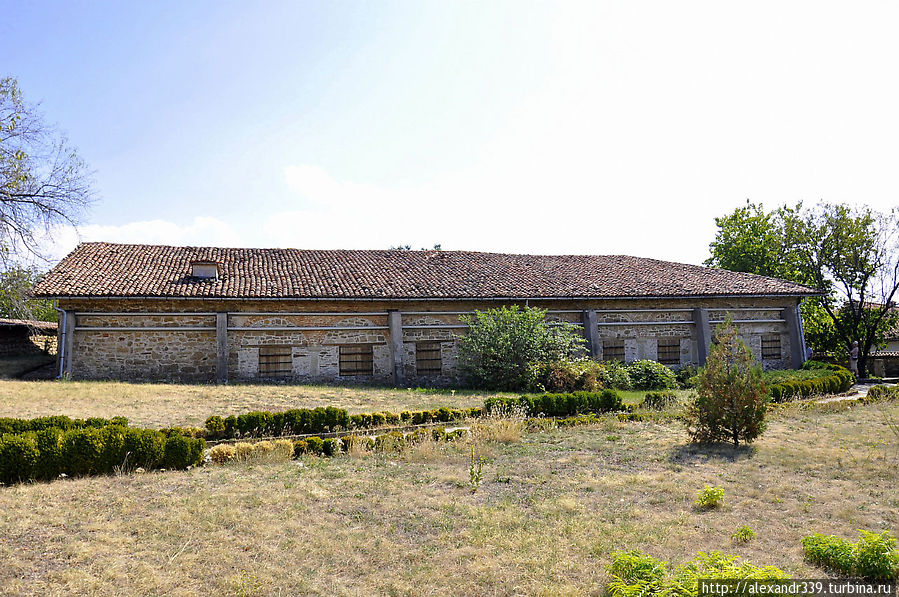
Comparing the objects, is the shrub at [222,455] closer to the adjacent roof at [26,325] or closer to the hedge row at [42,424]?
the hedge row at [42,424]

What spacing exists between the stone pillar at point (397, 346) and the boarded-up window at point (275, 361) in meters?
3.14

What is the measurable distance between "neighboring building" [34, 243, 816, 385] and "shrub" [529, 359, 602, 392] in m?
3.22

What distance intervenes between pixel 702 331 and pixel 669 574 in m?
18.2

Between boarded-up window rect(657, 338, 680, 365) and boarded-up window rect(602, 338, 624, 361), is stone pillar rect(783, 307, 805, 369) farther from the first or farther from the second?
boarded-up window rect(602, 338, 624, 361)

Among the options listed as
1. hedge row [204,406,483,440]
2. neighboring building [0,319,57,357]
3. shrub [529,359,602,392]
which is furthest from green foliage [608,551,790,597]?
neighboring building [0,319,57,357]

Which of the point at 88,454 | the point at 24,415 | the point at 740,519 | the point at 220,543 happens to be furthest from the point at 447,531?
the point at 24,415

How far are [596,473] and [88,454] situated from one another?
6103mm

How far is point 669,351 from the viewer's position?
2102 cm

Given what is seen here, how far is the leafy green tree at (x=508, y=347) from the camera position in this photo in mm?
16891

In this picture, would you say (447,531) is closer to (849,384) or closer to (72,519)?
(72,519)

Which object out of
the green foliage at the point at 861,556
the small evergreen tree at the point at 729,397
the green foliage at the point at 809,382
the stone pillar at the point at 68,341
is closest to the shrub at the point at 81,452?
the green foliage at the point at 861,556

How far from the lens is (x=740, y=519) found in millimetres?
5617

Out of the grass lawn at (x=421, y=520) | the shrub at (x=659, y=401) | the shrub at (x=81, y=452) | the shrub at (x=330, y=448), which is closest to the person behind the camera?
the grass lawn at (x=421, y=520)

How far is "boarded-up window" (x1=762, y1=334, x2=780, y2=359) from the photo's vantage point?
72.2 ft
